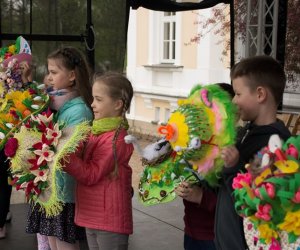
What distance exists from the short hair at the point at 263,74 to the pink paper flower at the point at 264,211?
2.13ft

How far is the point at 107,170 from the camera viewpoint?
3.12m

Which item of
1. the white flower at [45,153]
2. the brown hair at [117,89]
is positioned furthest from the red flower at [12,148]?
the brown hair at [117,89]

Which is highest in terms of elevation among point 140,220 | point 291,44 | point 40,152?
point 291,44

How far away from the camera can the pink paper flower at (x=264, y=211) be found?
189cm

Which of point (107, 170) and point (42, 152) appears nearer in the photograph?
point (42, 152)

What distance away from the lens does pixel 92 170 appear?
3102 millimetres

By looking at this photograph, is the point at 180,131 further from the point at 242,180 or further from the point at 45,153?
the point at 45,153

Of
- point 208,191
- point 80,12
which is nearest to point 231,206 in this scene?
point 208,191

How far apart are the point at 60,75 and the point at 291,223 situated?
1989mm

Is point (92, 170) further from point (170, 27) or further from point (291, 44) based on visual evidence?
point (170, 27)

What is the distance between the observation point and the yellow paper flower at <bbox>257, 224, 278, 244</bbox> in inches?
77.4

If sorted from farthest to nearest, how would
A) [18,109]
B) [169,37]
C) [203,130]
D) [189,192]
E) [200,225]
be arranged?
[169,37] < [18,109] < [200,225] < [189,192] < [203,130]

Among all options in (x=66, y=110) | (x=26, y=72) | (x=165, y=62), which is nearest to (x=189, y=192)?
(x=66, y=110)

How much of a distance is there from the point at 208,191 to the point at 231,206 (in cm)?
35
